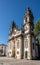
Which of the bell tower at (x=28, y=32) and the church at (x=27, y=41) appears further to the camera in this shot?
the church at (x=27, y=41)

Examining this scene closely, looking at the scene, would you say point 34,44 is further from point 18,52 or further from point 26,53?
point 18,52

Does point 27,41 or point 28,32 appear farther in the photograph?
point 27,41

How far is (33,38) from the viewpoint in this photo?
38.1 m

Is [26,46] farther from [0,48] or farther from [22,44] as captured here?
[0,48]

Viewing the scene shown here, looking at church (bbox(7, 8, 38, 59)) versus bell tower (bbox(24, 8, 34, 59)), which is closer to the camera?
bell tower (bbox(24, 8, 34, 59))

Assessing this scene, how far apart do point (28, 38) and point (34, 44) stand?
2.73 meters

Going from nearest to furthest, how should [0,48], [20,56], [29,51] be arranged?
[29,51] → [20,56] → [0,48]

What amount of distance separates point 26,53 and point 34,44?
12.4ft

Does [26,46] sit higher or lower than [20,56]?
higher

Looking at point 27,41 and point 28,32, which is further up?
point 28,32

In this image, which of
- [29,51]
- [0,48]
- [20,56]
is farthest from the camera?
[0,48]

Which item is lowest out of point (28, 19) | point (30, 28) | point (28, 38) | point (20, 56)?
point (20, 56)

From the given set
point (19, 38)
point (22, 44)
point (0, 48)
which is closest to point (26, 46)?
point (22, 44)

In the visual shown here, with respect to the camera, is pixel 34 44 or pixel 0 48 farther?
pixel 0 48
